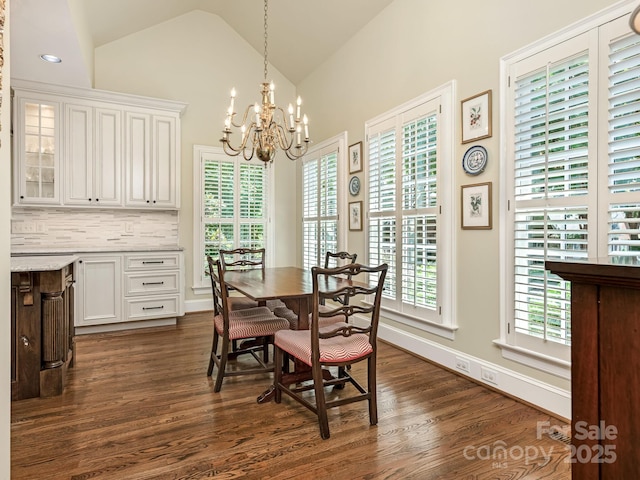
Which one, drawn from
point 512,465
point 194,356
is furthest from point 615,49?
point 194,356

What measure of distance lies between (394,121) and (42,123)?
3.89 metres

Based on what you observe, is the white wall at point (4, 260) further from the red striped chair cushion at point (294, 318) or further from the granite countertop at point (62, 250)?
the granite countertop at point (62, 250)

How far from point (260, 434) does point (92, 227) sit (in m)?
3.84

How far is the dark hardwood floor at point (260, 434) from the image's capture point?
181 cm

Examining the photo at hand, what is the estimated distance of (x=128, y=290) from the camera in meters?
4.30

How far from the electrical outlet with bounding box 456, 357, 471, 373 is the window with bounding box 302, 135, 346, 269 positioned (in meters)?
2.03

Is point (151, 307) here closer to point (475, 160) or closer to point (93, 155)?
point (93, 155)

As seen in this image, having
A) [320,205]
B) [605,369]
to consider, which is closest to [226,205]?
[320,205]

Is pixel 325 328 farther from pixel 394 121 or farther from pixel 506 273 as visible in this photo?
pixel 394 121

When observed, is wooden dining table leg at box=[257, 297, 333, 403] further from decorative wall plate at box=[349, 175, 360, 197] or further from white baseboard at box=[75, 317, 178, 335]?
white baseboard at box=[75, 317, 178, 335]

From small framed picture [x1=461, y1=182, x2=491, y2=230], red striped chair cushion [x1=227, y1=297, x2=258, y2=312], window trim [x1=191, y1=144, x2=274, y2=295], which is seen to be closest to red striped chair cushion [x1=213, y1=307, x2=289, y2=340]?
red striped chair cushion [x1=227, y1=297, x2=258, y2=312]

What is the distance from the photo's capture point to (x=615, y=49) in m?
2.02

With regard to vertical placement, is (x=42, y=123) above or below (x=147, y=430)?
above

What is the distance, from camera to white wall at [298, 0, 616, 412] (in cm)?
248
